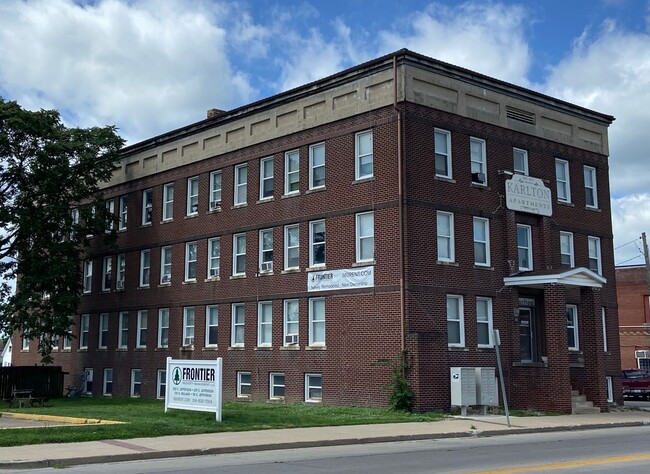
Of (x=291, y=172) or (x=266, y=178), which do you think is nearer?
(x=291, y=172)

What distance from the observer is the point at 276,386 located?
30.5 meters

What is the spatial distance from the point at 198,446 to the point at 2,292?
73.8 feet

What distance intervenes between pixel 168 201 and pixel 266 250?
7581 millimetres

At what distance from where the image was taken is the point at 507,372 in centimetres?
2812

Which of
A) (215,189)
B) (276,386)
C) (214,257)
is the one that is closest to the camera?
(276,386)

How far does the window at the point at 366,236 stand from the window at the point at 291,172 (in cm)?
377

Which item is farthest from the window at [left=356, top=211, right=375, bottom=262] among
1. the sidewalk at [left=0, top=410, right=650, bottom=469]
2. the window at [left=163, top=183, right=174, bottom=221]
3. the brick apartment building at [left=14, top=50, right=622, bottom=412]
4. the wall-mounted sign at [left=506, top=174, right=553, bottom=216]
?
the window at [left=163, top=183, right=174, bottom=221]

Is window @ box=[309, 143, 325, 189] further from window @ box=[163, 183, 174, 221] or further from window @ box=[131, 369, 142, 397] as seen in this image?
window @ box=[131, 369, 142, 397]

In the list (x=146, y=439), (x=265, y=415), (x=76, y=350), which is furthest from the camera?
(x=76, y=350)

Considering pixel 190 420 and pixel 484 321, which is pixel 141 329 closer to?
pixel 484 321

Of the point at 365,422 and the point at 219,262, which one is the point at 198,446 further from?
the point at 219,262

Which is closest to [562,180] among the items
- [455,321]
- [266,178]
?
[455,321]

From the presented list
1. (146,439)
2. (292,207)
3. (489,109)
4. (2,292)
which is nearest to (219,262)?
(292,207)

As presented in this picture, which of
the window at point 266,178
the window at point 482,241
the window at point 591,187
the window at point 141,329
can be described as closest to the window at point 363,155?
the window at point 482,241
